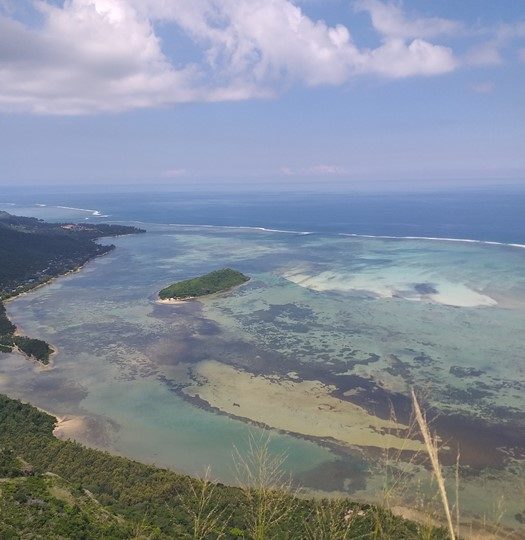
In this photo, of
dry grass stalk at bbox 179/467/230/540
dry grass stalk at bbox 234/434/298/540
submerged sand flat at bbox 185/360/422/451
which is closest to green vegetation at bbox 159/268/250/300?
submerged sand flat at bbox 185/360/422/451

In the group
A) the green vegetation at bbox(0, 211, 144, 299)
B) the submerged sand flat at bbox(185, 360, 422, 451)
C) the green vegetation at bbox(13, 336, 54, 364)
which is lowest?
the green vegetation at bbox(13, 336, 54, 364)

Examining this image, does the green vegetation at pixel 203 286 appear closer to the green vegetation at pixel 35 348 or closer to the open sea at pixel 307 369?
the open sea at pixel 307 369

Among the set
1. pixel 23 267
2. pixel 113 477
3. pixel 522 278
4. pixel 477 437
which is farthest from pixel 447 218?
pixel 113 477

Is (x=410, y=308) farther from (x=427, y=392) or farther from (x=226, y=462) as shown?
(x=226, y=462)

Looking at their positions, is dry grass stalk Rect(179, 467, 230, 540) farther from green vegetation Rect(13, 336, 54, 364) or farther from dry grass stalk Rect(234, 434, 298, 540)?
green vegetation Rect(13, 336, 54, 364)

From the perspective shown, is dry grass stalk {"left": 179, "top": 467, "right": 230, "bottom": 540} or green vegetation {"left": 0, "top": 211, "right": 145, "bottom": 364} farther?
green vegetation {"left": 0, "top": 211, "right": 145, "bottom": 364}

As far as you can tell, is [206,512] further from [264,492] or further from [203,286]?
[203,286]

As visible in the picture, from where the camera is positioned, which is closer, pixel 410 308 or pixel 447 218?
pixel 410 308
